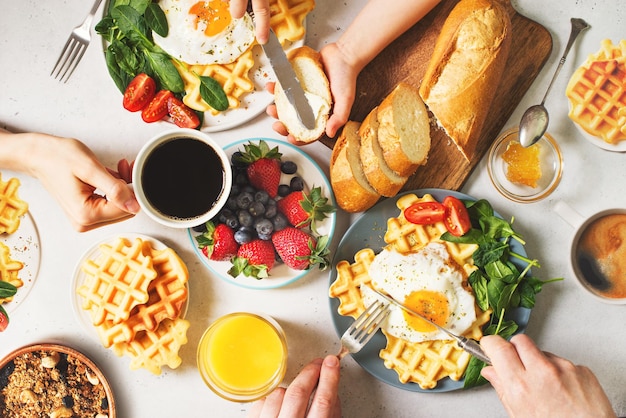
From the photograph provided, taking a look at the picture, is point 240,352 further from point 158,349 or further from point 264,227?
point 264,227

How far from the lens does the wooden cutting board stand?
6.82 ft

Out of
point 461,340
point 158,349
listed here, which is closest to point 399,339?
point 461,340

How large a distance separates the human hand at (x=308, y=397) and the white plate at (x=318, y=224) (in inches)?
13.0

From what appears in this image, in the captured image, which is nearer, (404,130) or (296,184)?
(404,130)

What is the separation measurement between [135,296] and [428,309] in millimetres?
1058

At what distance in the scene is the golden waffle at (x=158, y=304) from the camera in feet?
7.02

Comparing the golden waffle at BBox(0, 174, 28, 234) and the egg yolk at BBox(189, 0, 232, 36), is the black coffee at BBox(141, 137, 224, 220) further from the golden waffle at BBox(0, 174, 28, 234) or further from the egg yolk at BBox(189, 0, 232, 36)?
the golden waffle at BBox(0, 174, 28, 234)

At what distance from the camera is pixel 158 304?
2152 mm

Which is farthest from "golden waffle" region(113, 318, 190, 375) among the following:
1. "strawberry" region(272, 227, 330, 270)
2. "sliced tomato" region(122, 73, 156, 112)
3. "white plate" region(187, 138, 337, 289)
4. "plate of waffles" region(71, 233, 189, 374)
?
"sliced tomato" region(122, 73, 156, 112)

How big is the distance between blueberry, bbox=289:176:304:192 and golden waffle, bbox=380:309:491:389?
2.02 feet

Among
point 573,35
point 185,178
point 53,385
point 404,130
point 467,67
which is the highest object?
point 573,35

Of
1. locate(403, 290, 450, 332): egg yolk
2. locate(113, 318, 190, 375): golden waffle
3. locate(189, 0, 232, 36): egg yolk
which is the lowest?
locate(113, 318, 190, 375): golden waffle

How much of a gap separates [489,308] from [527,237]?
324 mm

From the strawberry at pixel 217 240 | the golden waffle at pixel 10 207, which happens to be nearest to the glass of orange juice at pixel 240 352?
the strawberry at pixel 217 240
